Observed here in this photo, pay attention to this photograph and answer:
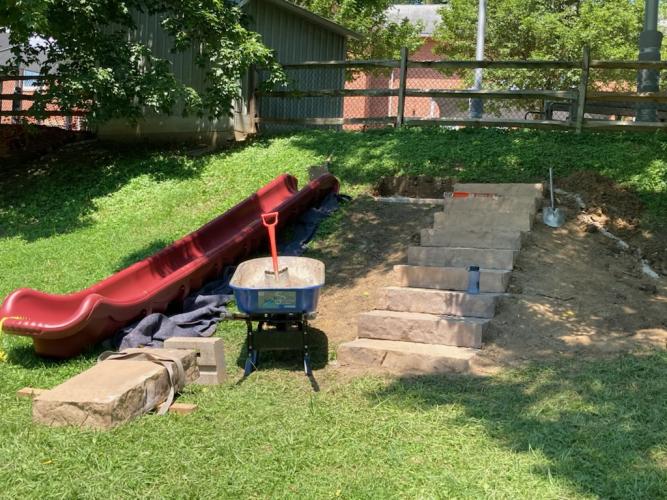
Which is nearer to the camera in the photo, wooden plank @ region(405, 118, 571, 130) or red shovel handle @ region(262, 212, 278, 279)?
red shovel handle @ region(262, 212, 278, 279)

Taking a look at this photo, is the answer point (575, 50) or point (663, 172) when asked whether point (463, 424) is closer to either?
point (663, 172)

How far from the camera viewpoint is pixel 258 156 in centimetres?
1297

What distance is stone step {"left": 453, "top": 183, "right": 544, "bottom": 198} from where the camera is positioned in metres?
9.35

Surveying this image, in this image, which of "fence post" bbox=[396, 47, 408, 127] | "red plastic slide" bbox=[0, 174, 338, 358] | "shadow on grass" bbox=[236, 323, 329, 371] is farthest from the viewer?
"fence post" bbox=[396, 47, 408, 127]

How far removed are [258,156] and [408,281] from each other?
5974 mm

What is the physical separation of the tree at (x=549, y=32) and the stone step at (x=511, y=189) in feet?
44.1

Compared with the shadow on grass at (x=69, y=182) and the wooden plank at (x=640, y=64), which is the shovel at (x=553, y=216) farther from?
the shadow on grass at (x=69, y=182)

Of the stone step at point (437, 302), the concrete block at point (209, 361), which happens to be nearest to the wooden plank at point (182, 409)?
the concrete block at point (209, 361)

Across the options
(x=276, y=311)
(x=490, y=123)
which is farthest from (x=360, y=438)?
(x=490, y=123)

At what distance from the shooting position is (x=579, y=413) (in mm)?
4898

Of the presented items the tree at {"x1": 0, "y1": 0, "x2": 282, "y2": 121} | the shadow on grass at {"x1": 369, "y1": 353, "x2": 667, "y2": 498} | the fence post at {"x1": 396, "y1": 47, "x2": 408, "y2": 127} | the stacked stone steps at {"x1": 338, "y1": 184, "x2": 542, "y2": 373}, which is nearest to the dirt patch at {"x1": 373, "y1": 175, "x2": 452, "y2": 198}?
the stacked stone steps at {"x1": 338, "y1": 184, "x2": 542, "y2": 373}

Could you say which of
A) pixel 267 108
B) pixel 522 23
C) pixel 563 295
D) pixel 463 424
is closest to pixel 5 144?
pixel 267 108

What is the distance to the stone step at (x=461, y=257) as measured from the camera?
303 inches

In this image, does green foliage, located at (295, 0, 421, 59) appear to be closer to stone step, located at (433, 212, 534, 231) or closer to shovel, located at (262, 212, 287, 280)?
stone step, located at (433, 212, 534, 231)
